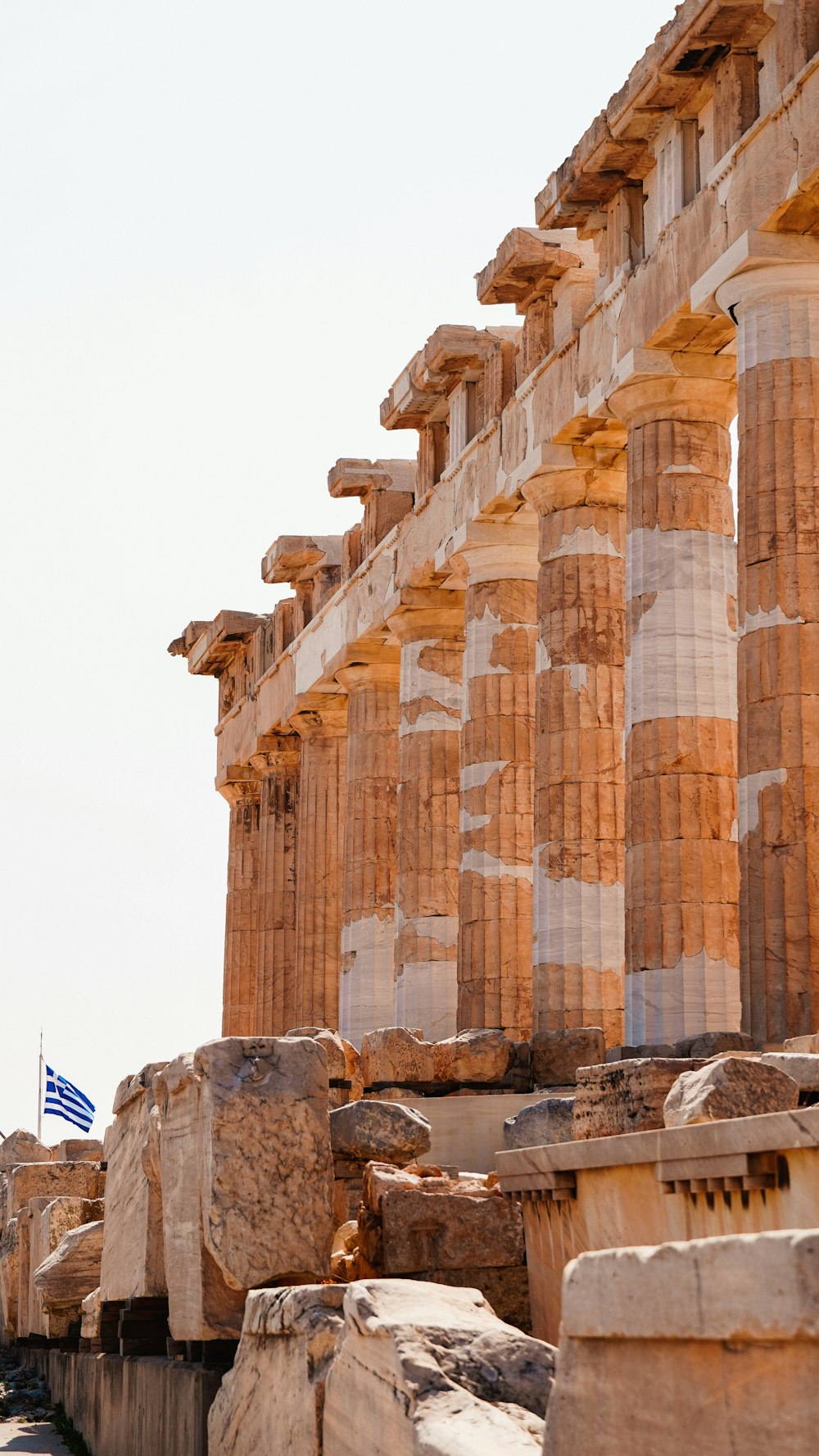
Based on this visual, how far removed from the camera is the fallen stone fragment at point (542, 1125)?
1499cm

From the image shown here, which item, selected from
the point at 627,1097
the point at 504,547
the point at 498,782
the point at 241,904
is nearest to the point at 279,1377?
the point at 627,1097

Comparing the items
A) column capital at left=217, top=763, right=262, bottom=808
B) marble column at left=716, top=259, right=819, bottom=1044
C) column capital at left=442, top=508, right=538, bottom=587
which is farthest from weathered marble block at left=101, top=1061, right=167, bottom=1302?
column capital at left=217, top=763, right=262, bottom=808

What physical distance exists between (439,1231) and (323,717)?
24.6 metres

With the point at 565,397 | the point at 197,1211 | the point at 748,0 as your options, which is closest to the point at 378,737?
the point at 565,397

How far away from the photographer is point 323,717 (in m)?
35.0

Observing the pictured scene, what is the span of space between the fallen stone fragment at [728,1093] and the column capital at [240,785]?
30923 millimetres

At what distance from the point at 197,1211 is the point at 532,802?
15196 mm

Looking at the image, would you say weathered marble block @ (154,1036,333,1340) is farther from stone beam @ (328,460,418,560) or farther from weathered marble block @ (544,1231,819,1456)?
stone beam @ (328,460,418,560)

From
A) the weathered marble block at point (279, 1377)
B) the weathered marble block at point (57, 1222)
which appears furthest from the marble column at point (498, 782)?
the weathered marble block at point (279, 1377)

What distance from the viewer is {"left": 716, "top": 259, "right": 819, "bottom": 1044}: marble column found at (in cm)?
1708

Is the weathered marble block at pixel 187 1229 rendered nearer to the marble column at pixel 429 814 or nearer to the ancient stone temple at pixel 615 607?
the ancient stone temple at pixel 615 607

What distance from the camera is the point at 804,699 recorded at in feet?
57.5

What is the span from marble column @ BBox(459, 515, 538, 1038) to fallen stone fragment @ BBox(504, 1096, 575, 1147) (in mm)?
9034

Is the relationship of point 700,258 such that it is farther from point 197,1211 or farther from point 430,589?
point 197,1211
